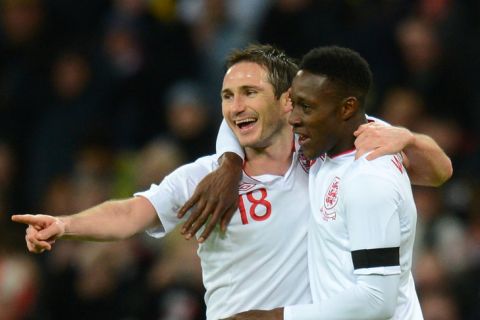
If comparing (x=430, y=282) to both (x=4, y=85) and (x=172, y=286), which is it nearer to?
(x=172, y=286)

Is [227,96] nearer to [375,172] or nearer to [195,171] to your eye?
[195,171]

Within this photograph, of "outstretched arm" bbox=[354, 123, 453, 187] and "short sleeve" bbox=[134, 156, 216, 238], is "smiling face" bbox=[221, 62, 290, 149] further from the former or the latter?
"outstretched arm" bbox=[354, 123, 453, 187]

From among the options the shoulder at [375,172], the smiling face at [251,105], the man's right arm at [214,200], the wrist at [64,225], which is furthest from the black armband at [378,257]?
the wrist at [64,225]

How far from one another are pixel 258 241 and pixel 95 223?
0.66 metres

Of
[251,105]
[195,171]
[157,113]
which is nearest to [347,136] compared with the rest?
[251,105]

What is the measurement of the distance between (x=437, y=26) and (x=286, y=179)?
388 centimetres

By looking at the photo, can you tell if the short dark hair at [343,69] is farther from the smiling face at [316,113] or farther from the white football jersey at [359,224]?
the white football jersey at [359,224]

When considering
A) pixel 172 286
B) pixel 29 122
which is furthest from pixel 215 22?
pixel 172 286

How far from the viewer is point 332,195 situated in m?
4.51

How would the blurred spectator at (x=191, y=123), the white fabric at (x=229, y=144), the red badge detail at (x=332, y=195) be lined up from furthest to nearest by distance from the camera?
the blurred spectator at (x=191, y=123)
the white fabric at (x=229, y=144)
the red badge detail at (x=332, y=195)

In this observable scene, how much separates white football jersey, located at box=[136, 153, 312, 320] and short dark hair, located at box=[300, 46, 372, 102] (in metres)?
0.59

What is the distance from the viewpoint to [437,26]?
28.1ft

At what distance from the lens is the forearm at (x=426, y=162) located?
4.93 meters

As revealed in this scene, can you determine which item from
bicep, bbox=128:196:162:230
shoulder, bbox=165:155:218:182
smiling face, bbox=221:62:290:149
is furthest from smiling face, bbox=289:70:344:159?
bicep, bbox=128:196:162:230
